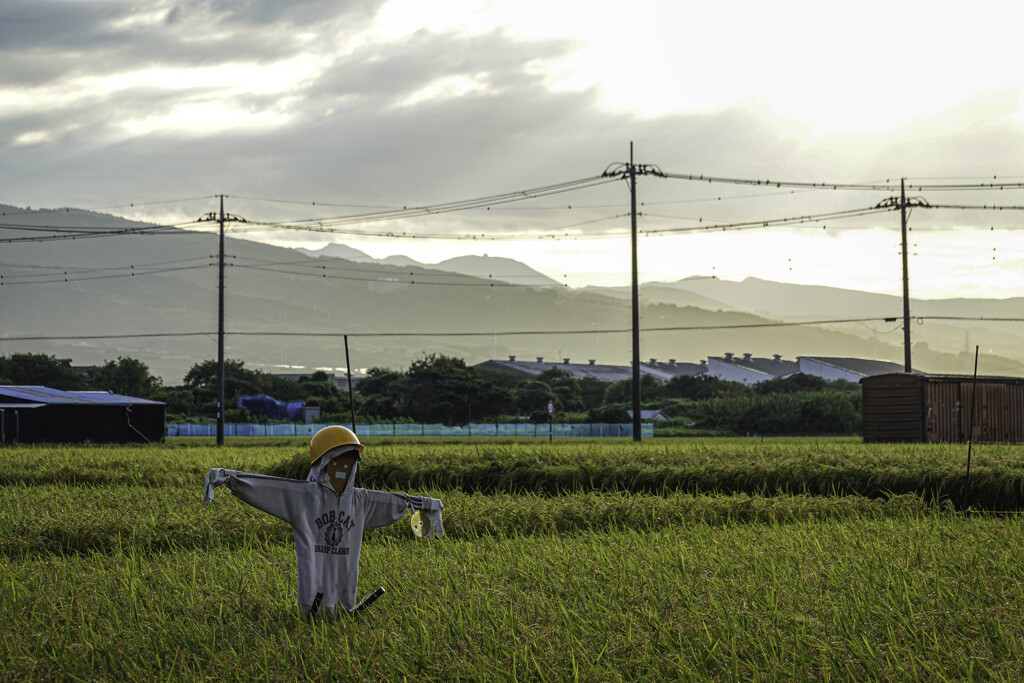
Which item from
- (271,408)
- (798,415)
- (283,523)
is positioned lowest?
(271,408)

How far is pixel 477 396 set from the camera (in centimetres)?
7975

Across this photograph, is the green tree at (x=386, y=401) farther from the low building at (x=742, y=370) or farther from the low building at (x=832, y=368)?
the low building at (x=832, y=368)

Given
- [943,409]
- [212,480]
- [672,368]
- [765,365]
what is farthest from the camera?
[672,368]

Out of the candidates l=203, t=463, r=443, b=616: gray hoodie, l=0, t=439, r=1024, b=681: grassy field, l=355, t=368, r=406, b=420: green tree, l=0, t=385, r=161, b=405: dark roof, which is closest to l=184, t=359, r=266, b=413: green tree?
l=355, t=368, r=406, b=420: green tree

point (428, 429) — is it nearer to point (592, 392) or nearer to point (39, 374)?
point (592, 392)

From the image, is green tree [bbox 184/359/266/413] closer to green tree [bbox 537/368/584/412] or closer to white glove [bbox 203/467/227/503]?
green tree [bbox 537/368/584/412]

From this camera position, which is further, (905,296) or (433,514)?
(905,296)

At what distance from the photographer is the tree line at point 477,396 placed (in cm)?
6794

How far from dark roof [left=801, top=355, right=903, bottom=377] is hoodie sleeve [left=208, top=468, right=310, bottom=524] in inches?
4263

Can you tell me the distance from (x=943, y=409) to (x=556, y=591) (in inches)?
1316

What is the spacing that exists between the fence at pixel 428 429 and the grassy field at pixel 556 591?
5316 centimetres

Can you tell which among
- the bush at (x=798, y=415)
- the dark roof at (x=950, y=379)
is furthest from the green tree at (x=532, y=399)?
the dark roof at (x=950, y=379)

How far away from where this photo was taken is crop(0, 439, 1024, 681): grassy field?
6152mm

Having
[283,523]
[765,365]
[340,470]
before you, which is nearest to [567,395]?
[765,365]
